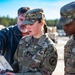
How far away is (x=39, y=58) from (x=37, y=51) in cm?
9

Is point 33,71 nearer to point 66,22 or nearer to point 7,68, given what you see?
point 7,68

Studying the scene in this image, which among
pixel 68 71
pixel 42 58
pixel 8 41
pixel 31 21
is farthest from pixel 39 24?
pixel 8 41

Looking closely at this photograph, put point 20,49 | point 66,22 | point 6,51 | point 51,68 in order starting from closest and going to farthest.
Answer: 1. point 66,22
2. point 51,68
3. point 20,49
4. point 6,51

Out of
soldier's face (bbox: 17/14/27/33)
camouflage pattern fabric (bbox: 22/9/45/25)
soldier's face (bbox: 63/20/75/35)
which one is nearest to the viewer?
soldier's face (bbox: 63/20/75/35)

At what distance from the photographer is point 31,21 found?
12.7 ft

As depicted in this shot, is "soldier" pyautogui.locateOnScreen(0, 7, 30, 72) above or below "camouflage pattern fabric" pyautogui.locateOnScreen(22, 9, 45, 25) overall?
below

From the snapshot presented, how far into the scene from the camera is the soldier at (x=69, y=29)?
351 cm

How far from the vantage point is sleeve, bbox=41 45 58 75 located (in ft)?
12.2

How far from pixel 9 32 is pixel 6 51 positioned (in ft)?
0.89

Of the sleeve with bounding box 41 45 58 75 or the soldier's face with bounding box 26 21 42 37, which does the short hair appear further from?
the sleeve with bounding box 41 45 58 75

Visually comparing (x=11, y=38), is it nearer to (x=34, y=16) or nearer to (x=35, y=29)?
(x=34, y=16)

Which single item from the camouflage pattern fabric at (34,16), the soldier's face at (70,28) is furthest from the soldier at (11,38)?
the soldier's face at (70,28)

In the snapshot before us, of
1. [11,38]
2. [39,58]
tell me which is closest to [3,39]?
[11,38]

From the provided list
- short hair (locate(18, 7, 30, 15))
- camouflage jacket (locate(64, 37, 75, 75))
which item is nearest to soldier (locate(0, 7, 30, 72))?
short hair (locate(18, 7, 30, 15))
